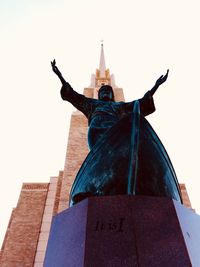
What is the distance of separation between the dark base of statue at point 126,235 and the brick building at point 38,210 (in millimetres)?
9631

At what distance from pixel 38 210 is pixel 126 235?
11.9 metres

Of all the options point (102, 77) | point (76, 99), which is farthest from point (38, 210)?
point (102, 77)

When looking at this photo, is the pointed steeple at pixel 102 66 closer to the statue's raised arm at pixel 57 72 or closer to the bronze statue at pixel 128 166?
the statue's raised arm at pixel 57 72

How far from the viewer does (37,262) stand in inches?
404

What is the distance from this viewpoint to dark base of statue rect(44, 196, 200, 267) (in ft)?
4.72

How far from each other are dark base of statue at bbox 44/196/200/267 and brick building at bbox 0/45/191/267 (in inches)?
379

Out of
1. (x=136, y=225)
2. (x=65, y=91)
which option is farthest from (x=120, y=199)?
(x=65, y=91)

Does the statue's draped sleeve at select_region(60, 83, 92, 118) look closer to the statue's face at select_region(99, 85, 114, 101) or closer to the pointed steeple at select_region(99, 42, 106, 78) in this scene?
the statue's face at select_region(99, 85, 114, 101)

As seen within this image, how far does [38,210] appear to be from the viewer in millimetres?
12602

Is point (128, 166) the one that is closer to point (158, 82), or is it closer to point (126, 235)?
point (126, 235)

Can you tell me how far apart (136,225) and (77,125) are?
14.6m

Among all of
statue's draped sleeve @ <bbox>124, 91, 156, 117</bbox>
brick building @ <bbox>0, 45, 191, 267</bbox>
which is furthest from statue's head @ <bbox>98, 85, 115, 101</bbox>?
brick building @ <bbox>0, 45, 191, 267</bbox>

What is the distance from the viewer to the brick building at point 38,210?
10.5 meters

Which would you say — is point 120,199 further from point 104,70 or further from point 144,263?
point 104,70
